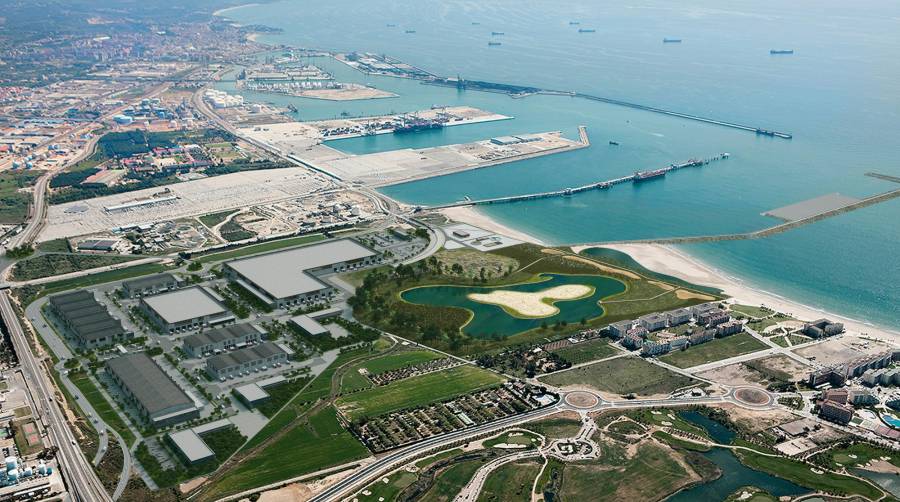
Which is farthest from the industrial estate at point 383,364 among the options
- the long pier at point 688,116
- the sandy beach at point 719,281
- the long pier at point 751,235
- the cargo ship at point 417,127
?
the long pier at point 688,116

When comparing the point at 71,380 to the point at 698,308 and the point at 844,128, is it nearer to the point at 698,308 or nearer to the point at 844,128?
the point at 698,308

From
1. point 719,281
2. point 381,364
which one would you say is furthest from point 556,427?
point 719,281

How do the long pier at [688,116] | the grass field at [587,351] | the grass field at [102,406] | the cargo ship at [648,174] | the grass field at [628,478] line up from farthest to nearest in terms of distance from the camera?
the long pier at [688,116]
the cargo ship at [648,174]
the grass field at [587,351]
the grass field at [102,406]
the grass field at [628,478]

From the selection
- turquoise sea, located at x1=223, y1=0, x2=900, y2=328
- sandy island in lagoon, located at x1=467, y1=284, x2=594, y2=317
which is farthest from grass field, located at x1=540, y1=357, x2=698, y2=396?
turquoise sea, located at x1=223, y1=0, x2=900, y2=328

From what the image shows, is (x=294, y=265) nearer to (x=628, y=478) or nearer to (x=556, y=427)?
(x=556, y=427)

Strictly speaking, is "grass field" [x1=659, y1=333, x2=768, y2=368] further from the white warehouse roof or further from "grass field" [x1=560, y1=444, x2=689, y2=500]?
the white warehouse roof

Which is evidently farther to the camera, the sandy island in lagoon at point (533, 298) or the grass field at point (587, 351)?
the sandy island in lagoon at point (533, 298)

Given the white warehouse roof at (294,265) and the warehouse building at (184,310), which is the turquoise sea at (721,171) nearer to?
the white warehouse roof at (294,265)
